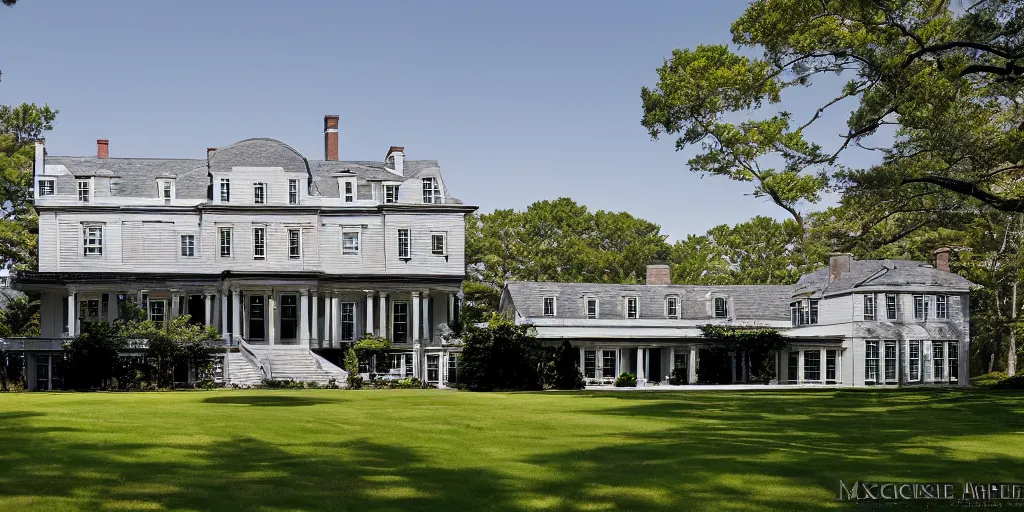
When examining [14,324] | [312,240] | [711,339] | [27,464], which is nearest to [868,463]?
[27,464]

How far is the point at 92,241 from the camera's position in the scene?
5534 cm

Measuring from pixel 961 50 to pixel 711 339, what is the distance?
25.0 m

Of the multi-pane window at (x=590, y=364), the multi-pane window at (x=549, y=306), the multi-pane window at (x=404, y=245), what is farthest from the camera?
the multi-pane window at (x=549, y=306)

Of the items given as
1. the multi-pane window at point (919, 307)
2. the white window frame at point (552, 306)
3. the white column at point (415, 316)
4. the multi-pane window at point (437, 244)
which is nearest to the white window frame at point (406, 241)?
the multi-pane window at point (437, 244)

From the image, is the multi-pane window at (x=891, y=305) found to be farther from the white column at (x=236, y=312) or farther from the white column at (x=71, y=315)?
the white column at (x=71, y=315)

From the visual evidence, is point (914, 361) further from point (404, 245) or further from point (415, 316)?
point (404, 245)

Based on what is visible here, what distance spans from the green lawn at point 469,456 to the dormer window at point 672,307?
32.0 metres

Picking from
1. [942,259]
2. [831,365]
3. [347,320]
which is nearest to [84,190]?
[347,320]

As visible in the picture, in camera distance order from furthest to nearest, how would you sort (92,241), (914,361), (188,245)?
(914,361) → (188,245) → (92,241)

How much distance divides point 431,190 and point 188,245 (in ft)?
40.8

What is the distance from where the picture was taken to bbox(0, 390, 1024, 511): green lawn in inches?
518

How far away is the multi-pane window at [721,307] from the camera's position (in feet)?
200

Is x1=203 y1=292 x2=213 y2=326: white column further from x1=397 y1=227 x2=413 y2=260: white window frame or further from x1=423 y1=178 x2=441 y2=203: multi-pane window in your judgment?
x1=423 y1=178 x2=441 y2=203: multi-pane window

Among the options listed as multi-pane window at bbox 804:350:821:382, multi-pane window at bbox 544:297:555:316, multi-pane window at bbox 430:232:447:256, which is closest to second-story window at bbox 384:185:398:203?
multi-pane window at bbox 430:232:447:256
